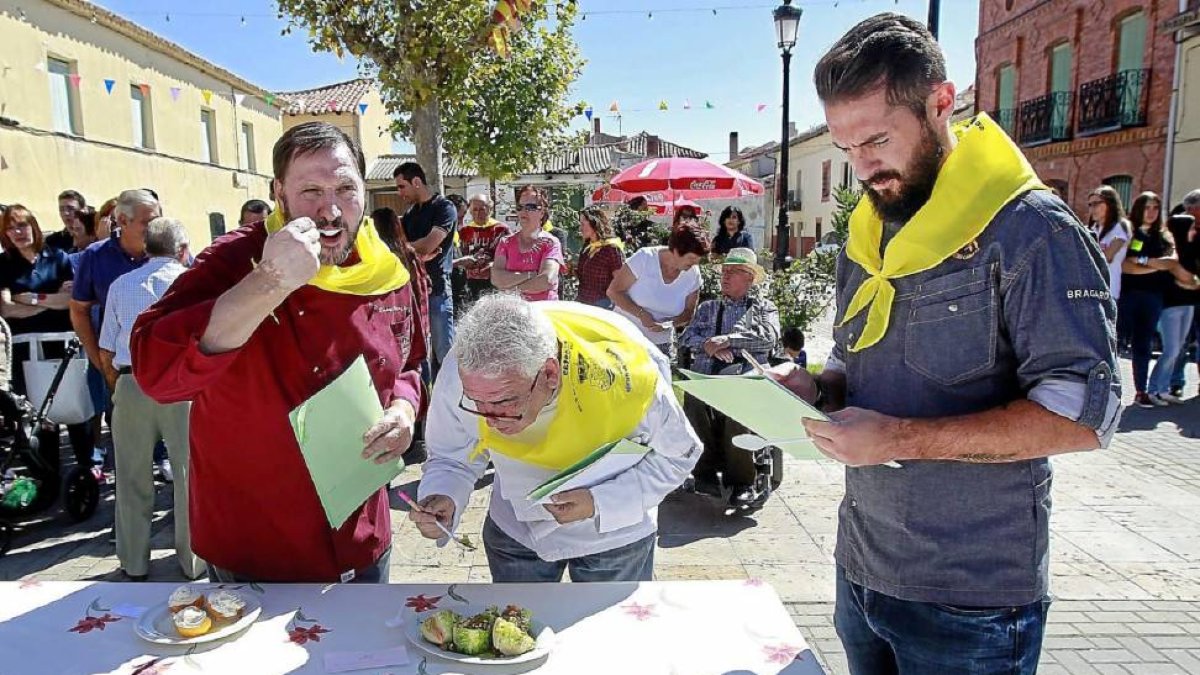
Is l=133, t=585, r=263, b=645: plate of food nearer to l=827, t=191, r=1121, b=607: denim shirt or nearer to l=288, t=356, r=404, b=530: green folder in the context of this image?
l=288, t=356, r=404, b=530: green folder

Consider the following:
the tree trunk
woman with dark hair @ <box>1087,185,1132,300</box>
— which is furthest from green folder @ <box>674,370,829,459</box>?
woman with dark hair @ <box>1087,185,1132,300</box>

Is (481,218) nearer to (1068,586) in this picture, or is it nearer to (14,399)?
(14,399)

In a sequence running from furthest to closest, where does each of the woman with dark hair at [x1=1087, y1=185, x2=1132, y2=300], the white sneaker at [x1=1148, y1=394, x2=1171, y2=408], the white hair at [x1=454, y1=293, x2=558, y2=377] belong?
the white sneaker at [x1=1148, y1=394, x2=1171, y2=408]
the woman with dark hair at [x1=1087, y1=185, x2=1132, y2=300]
the white hair at [x1=454, y1=293, x2=558, y2=377]

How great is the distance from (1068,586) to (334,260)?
11.9 feet

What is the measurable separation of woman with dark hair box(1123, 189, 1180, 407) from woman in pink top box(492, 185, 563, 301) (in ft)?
17.1

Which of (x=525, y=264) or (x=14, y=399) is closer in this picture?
(x=14, y=399)

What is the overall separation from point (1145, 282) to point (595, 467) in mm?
7155

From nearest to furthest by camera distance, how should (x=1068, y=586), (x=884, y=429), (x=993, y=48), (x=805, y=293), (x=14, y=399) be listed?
1. (x=884, y=429)
2. (x=1068, y=586)
3. (x=14, y=399)
4. (x=805, y=293)
5. (x=993, y=48)

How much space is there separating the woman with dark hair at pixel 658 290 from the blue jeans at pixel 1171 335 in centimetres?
473

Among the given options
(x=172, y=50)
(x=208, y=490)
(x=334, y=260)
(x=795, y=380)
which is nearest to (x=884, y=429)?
(x=795, y=380)

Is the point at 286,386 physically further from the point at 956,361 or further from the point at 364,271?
the point at 956,361

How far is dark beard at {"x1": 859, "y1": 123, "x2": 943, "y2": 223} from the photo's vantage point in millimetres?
1374

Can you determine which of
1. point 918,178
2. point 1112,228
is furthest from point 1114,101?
point 918,178

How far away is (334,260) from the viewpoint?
6.04 feet
